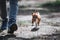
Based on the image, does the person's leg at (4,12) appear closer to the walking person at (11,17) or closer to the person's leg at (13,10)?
the walking person at (11,17)

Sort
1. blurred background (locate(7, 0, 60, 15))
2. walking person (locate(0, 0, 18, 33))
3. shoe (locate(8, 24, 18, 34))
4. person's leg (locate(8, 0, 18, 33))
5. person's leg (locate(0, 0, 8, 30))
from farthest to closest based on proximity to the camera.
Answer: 1. blurred background (locate(7, 0, 60, 15))
2. person's leg (locate(0, 0, 8, 30))
3. person's leg (locate(8, 0, 18, 33))
4. walking person (locate(0, 0, 18, 33))
5. shoe (locate(8, 24, 18, 34))

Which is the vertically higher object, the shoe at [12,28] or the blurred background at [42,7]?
the blurred background at [42,7]

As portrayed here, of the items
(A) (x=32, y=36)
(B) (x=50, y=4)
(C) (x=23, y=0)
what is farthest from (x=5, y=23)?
(C) (x=23, y=0)

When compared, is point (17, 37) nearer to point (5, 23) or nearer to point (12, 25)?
point (12, 25)

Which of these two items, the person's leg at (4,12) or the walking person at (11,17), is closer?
the walking person at (11,17)

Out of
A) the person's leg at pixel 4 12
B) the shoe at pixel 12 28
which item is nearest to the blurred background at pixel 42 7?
the person's leg at pixel 4 12

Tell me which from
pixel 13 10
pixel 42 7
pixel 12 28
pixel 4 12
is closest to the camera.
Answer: pixel 12 28

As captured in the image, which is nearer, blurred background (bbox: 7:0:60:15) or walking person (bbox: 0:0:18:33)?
walking person (bbox: 0:0:18:33)

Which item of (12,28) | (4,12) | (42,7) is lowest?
(12,28)

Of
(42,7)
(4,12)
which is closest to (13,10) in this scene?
(4,12)

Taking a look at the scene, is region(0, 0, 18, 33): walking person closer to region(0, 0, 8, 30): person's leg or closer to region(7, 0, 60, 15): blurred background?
region(0, 0, 8, 30): person's leg

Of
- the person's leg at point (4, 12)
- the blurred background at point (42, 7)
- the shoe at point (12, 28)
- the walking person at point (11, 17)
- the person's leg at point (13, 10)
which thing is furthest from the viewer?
the blurred background at point (42, 7)

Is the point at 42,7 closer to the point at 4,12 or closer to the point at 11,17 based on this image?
the point at 4,12

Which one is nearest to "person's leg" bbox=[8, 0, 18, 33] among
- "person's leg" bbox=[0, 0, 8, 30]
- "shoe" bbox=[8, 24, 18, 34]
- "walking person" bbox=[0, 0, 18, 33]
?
"walking person" bbox=[0, 0, 18, 33]
